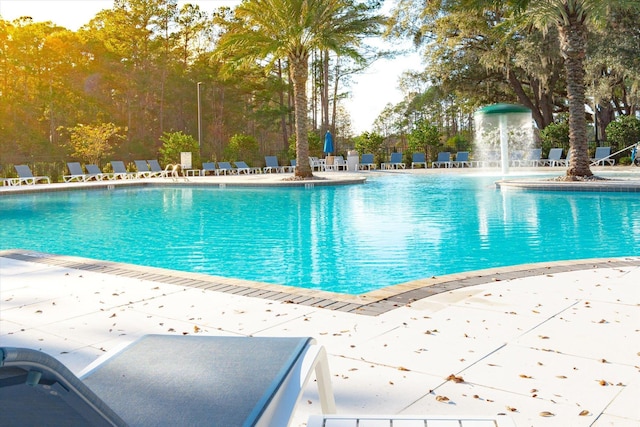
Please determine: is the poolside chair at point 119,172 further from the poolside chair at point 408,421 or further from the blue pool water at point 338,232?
the poolside chair at point 408,421

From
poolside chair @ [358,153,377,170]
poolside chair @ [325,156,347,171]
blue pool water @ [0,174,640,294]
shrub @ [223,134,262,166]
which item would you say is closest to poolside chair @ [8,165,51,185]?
blue pool water @ [0,174,640,294]

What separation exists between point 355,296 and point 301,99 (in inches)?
675

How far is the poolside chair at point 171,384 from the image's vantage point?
3.70 ft

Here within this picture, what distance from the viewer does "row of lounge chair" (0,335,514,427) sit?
1132 millimetres

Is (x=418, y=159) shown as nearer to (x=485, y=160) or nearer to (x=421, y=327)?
(x=485, y=160)

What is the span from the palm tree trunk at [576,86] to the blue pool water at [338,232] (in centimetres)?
181

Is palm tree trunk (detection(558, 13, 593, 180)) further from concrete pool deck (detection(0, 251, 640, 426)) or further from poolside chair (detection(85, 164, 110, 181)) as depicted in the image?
poolside chair (detection(85, 164, 110, 181))

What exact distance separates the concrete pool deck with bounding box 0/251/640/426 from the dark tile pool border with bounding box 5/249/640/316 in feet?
0.23

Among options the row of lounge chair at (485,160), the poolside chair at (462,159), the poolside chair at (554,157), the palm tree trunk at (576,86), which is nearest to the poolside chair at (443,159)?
the row of lounge chair at (485,160)

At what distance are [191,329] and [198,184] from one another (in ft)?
58.4

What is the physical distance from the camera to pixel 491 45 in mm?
28188

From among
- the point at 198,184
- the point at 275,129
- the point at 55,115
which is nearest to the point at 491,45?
the point at 198,184

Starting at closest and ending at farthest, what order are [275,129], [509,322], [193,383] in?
[193,383], [509,322], [275,129]

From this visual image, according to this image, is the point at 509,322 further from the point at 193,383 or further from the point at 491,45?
the point at 491,45
